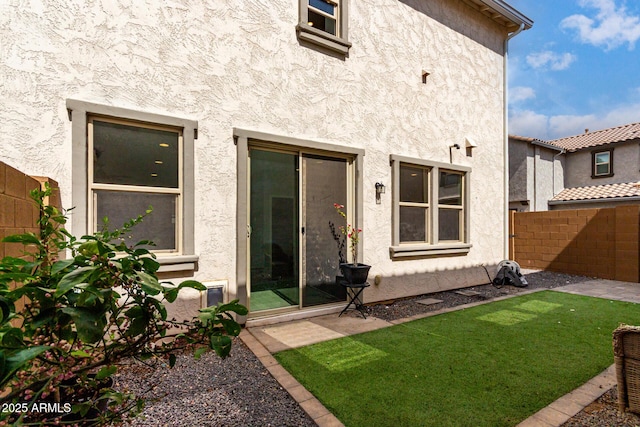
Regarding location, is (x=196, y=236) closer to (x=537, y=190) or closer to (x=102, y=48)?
(x=102, y=48)

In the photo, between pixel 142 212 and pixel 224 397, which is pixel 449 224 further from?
pixel 142 212

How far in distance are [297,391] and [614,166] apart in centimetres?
2195

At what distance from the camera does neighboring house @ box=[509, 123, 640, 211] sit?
15914 millimetres

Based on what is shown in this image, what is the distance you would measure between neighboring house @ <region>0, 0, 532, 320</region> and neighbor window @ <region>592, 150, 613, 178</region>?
14911mm

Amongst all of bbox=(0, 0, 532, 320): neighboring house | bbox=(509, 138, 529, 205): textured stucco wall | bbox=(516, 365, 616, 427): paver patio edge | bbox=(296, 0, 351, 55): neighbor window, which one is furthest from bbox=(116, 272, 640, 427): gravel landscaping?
bbox=(509, 138, 529, 205): textured stucco wall

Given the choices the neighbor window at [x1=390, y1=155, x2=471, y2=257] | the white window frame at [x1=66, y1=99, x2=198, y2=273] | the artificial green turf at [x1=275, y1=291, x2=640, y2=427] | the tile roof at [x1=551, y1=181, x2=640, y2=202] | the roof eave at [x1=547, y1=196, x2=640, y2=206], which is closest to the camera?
the artificial green turf at [x1=275, y1=291, x2=640, y2=427]

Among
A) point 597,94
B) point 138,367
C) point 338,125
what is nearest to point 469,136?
point 338,125

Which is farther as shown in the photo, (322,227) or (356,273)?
(322,227)

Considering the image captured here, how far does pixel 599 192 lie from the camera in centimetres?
1594

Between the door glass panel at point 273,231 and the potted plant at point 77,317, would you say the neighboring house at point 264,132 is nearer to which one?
the door glass panel at point 273,231

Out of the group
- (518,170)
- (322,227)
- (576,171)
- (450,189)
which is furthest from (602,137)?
(322,227)

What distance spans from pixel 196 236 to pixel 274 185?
145 centimetres

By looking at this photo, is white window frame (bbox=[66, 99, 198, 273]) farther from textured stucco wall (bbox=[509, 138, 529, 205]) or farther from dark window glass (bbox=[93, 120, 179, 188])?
textured stucco wall (bbox=[509, 138, 529, 205])

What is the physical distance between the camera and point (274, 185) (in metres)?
4.98
